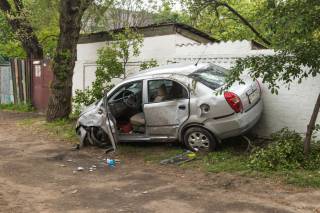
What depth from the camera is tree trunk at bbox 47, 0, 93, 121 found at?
1243cm

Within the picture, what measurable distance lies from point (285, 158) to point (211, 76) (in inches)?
96.5

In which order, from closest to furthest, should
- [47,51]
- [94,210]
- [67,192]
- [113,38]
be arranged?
[94,210] < [67,192] < [113,38] < [47,51]

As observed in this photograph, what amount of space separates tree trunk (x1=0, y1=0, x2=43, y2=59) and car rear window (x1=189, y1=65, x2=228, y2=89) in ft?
26.6

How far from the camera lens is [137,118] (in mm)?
9492

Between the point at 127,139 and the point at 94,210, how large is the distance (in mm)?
3757

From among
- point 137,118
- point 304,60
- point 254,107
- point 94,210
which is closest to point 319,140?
point 254,107

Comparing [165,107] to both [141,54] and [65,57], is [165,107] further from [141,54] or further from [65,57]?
[65,57]

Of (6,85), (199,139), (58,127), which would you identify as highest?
(6,85)

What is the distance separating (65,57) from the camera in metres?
12.9

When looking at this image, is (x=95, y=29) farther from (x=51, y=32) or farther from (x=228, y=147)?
(x=228, y=147)

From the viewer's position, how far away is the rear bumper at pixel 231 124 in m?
8.25

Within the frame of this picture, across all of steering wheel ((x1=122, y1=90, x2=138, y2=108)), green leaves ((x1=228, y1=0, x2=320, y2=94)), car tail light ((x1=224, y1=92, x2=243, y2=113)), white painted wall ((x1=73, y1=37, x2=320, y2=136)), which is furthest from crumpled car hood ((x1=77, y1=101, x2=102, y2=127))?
green leaves ((x1=228, y1=0, x2=320, y2=94))

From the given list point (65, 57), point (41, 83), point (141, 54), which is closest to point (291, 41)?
point (141, 54)

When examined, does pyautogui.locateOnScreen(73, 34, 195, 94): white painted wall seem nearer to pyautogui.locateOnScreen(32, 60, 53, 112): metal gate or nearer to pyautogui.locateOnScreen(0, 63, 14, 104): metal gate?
pyautogui.locateOnScreen(32, 60, 53, 112): metal gate
